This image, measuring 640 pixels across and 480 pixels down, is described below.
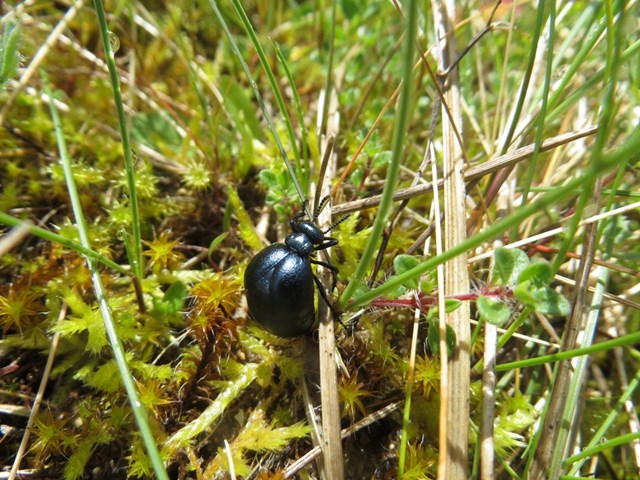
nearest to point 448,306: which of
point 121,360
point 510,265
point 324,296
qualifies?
point 510,265

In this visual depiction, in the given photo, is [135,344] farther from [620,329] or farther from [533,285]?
[620,329]

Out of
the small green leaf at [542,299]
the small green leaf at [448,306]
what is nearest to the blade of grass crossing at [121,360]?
the small green leaf at [448,306]

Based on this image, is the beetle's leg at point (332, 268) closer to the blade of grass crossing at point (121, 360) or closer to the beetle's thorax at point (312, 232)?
the beetle's thorax at point (312, 232)

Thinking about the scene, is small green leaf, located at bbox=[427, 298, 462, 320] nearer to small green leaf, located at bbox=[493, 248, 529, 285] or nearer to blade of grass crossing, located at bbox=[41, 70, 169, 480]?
small green leaf, located at bbox=[493, 248, 529, 285]

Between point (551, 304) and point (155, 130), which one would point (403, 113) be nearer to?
point (551, 304)

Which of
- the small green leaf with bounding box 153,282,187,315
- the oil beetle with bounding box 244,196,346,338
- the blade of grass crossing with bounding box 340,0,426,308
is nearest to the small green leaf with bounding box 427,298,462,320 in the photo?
the blade of grass crossing with bounding box 340,0,426,308

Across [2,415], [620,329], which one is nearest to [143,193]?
[2,415]
